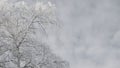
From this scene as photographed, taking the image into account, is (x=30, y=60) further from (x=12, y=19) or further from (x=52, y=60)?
(x=12, y=19)

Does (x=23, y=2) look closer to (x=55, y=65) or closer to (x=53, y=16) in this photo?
(x=53, y=16)

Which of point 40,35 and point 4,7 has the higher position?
point 4,7

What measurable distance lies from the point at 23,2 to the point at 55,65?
305 centimetres

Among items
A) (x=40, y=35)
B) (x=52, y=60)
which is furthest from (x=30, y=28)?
(x=52, y=60)

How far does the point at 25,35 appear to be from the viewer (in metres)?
15.5

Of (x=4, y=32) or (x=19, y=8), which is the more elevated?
(x=19, y=8)

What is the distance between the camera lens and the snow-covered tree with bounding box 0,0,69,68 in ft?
49.5

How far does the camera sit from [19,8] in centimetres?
1559

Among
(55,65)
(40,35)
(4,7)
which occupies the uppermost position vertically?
(4,7)

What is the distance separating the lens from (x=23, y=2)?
1582 cm

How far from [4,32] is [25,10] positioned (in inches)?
56.4

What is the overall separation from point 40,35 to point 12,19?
1334mm

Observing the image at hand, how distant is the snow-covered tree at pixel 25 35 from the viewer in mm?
15086

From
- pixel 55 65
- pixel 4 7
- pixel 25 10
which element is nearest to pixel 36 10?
pixel 25 10
